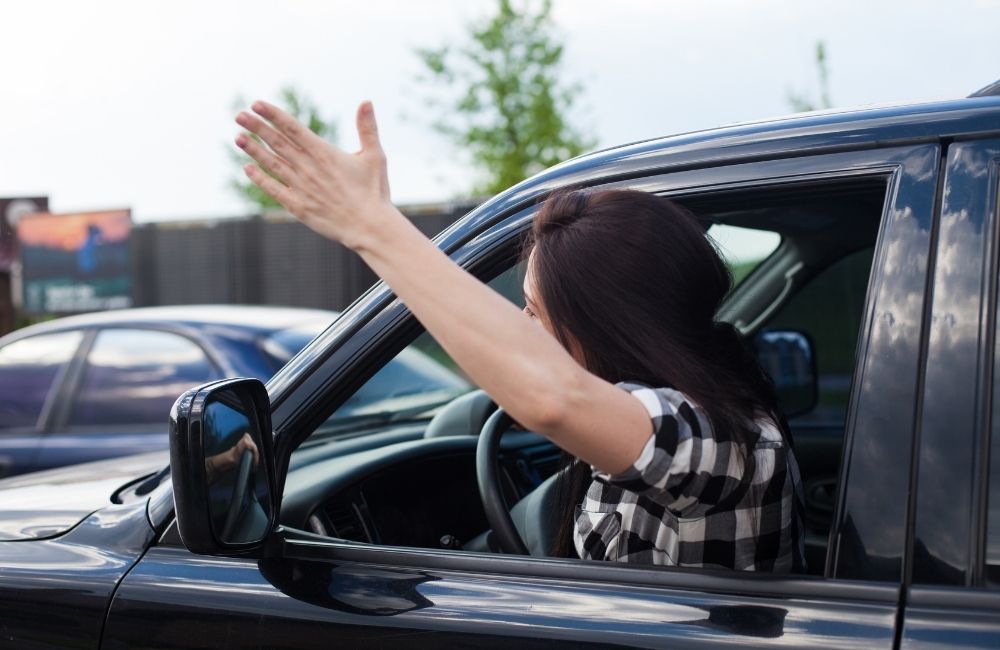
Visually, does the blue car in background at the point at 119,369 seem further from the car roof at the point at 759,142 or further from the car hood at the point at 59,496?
the car roof at the point at 759,142

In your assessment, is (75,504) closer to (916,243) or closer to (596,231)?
(596,231)

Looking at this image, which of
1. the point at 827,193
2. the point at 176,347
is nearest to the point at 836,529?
the point at 827,193

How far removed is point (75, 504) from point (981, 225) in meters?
1.63

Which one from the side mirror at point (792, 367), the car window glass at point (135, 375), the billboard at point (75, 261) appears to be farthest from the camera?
the billboard at point (75, 261)

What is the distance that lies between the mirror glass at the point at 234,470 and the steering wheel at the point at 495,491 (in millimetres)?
526

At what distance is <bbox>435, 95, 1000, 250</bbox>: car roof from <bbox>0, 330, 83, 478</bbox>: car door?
368 centimetres

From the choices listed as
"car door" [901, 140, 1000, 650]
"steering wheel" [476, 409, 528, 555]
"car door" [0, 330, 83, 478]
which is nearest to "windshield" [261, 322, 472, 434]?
"steering wheel" [476, 409, 528, 555]

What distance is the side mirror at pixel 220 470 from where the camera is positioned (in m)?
1.46

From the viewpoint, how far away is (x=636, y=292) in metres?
1.44

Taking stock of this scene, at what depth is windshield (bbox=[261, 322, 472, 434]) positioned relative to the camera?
2.76 meters

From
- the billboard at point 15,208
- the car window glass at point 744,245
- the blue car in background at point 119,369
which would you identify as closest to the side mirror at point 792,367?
the car window glass at point 744,245

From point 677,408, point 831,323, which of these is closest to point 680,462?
point 677,408

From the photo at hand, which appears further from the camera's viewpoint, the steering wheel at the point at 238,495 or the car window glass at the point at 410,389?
the car window glass at the point at 410,389

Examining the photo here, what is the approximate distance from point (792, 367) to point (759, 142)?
181 cm
